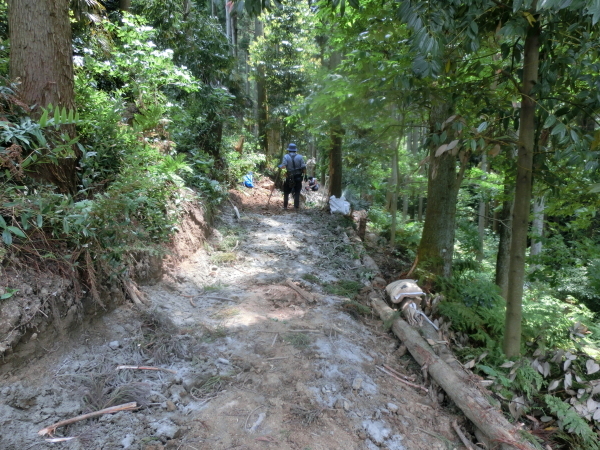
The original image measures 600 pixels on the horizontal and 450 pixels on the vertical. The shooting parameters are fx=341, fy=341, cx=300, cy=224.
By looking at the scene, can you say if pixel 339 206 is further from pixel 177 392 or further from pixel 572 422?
pixel 177 392

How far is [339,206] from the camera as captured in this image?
417 inches

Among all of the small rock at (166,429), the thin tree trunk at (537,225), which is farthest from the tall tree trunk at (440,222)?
the small rock at (166,429)

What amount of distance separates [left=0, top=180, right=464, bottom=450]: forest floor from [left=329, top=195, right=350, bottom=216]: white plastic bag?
551 centimetres

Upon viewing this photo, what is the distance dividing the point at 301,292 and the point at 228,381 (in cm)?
218

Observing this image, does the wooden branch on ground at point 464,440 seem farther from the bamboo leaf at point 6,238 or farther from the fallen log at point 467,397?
the bamboo leaf at point 6,238

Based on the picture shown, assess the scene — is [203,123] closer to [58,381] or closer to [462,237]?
[58,381]

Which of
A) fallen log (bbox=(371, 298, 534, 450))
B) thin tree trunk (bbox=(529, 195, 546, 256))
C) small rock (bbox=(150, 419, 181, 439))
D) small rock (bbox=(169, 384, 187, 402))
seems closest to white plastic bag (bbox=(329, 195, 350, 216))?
thin tree trunk (bbox=(529, 195, 546, 256))

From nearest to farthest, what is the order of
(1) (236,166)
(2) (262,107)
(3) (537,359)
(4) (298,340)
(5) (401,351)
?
1. (4) (298,340)
2. (5) (401,351)
3. (3) (537,359)
4. (1) (236,166)
5. (2) (262,107)

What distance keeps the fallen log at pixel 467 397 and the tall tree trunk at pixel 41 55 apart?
419cm

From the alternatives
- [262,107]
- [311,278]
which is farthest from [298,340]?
[262,107]

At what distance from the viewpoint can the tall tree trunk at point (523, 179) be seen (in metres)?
3.29

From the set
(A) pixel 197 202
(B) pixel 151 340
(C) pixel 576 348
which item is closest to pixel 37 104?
(B) pixel 151 340

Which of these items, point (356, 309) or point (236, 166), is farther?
point (236, 166)

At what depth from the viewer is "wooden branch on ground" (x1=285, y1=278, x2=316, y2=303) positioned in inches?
196
